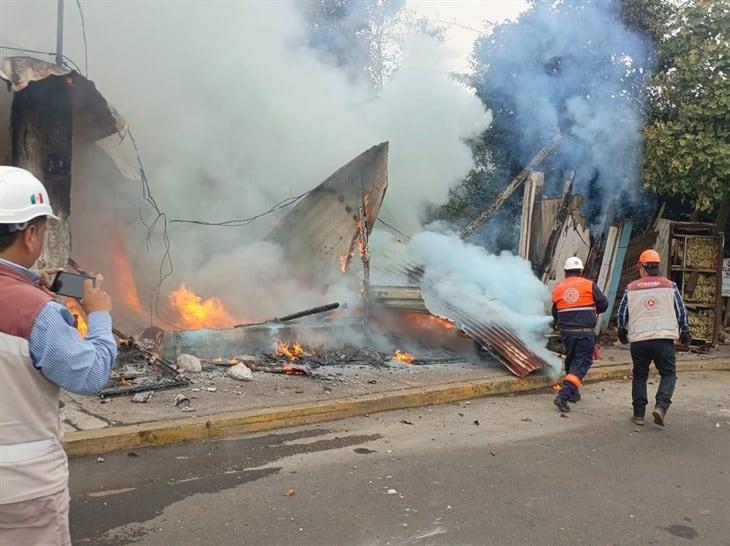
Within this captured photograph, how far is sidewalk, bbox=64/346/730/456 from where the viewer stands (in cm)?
484

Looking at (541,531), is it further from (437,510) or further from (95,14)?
(95,14)

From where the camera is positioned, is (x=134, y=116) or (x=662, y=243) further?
(x=662, y=243)

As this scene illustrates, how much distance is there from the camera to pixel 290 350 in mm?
8047

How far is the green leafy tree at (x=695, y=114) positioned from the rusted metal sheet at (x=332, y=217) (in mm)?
5156

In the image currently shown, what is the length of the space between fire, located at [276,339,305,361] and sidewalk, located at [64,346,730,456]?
0.71m

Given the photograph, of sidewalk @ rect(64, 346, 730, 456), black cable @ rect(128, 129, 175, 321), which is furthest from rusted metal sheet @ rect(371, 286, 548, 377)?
black cable @ rect(128, 129, 175, 321)

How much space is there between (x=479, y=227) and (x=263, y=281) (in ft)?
16.1

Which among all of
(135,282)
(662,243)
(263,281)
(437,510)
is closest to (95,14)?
(135,282)

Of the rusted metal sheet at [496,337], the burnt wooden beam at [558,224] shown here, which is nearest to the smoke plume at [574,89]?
the burnt wooden beam at [558,224]

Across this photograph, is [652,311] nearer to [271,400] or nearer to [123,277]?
[271,400]

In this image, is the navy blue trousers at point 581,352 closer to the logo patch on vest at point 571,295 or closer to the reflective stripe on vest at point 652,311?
the logo patch on vest at point 571,295

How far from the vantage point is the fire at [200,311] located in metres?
8.98

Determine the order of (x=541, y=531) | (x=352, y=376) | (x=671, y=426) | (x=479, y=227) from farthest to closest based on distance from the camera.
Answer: (x=479, y=227)
(x=352, y=376)
(x=671, y=426)
(x=541, y=531)

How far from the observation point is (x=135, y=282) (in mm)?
9242
